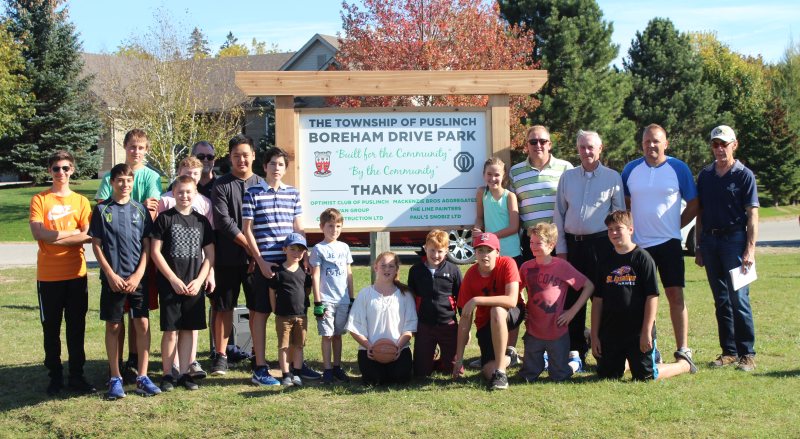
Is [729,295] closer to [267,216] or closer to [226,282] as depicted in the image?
Result: [267,216]

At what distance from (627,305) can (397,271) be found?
184 centimetres

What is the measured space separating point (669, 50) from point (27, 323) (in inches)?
1220

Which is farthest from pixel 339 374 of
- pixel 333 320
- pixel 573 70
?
pixel 573 70

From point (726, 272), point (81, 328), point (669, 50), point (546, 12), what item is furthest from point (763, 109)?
point (81, 328)

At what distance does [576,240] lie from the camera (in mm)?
6941

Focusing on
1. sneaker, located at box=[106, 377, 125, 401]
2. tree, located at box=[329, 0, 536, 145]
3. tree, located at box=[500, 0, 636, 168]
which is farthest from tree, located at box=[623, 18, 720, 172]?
sneaker, located at box=[106, 377, 125, 401]

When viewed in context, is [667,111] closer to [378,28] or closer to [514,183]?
[378,28]

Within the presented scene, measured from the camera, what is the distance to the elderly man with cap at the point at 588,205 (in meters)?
6.81

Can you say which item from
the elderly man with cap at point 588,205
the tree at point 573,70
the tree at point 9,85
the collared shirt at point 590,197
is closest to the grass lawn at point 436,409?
the elderly man with cap at point 588,205

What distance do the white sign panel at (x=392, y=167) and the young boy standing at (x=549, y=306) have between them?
107cm

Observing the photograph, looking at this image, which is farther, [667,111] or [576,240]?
[667,111]

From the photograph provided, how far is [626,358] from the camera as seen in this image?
666 cm

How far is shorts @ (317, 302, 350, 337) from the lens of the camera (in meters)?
6.76

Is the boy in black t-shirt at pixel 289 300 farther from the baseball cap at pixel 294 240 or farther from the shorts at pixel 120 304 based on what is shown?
the shorts at pixel 120 304
